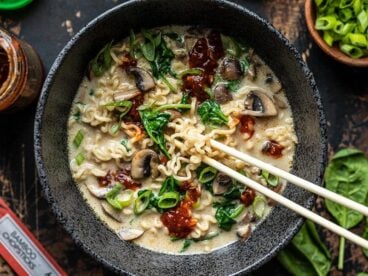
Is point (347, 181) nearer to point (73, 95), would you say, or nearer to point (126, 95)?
point (126, 95)

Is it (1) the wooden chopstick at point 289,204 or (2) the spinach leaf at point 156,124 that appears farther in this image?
(2) the spinach leaf at point 156,124

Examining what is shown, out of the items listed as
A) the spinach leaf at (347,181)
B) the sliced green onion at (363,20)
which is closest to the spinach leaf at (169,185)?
the spinach leaf at (347,181)

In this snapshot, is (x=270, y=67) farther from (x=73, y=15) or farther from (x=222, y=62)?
(x=73, y=15)

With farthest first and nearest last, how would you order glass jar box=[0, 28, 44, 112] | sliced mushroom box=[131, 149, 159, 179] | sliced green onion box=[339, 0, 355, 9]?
1. sliced green onion box=[339, 0, 355, 9]
2. sliced mushroom box=[131, 149, 159, 179]
3. glass jar box=[0, 28, 44, 112]

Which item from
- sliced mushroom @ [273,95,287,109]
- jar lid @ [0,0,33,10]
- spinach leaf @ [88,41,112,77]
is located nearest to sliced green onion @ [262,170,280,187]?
sliced mushroom @ [273,95,287,109]

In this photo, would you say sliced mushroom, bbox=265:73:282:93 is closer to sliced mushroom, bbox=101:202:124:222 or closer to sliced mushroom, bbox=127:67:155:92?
sliced mushroom, bbox=127:67:155:92

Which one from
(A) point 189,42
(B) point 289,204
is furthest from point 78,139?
(B) point 289,204

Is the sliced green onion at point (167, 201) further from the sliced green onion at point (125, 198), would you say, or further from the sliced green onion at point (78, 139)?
the sliced green onion at point (78, 139)
